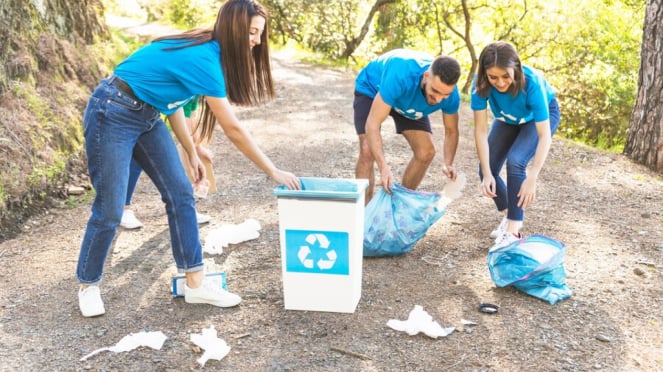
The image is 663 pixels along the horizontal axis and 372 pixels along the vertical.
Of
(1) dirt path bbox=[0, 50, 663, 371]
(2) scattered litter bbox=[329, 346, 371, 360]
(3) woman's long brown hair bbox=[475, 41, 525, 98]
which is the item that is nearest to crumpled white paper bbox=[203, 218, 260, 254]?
(1) dirt path bbox=[0, 50, 663, 371]

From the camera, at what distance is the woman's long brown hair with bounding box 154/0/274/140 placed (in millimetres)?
2754

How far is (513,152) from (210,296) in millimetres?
1917

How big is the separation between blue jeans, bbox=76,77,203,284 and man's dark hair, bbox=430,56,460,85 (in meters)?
1.43

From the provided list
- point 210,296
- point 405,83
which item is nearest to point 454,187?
point 405,83

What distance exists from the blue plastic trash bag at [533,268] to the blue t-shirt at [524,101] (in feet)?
2.34

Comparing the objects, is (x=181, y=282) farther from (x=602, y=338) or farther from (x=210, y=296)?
(x=602, y=338)

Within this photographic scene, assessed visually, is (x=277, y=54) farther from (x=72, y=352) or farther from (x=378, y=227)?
(x=72, y=352)

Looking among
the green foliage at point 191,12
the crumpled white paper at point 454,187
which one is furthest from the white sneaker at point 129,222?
the green foliage at point 191,12

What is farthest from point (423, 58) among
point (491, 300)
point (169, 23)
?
point (169, 23)

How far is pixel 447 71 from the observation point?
338 centimetres

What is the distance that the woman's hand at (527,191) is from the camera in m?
3.54

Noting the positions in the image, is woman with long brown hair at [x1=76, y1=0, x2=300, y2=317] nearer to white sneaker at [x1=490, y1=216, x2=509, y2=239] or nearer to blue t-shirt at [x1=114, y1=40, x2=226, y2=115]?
blue t-shirt at [x1=114, y1=40, x2=226, y2=115]

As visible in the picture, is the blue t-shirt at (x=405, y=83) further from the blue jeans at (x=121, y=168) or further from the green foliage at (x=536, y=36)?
the green foliage at (x=536, y=36)

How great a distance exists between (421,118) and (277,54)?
1088 cm
